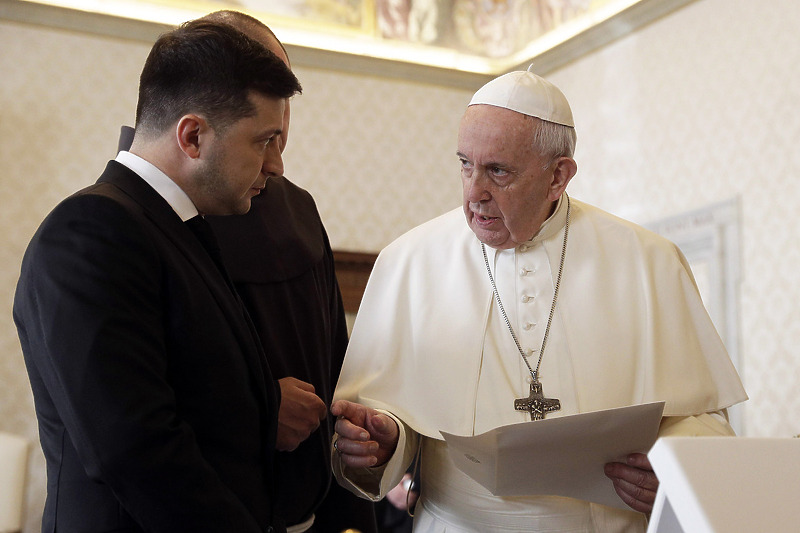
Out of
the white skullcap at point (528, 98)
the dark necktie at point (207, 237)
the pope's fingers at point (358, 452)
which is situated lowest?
the pope's fingers at point (358, 452)

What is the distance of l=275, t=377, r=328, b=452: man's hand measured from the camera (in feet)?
6.99

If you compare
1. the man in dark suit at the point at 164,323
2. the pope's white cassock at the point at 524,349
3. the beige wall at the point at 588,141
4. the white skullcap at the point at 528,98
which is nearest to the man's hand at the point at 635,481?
the pope's white cassock at the point at 524,349

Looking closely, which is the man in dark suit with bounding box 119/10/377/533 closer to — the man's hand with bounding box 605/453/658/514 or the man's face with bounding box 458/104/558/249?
the man's face with bounding box 458/104/558/249

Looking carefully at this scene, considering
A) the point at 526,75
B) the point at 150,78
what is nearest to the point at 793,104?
the point at 526,75

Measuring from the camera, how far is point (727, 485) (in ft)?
3.61

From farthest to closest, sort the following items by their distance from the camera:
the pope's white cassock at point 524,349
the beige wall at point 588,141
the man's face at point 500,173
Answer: the beige wall at point 588,141
the man's face at point 500,173
the pope's white cassock at point 524,349

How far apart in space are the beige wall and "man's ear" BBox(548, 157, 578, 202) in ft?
10.3

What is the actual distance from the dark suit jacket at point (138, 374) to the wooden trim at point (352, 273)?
5.68 metres

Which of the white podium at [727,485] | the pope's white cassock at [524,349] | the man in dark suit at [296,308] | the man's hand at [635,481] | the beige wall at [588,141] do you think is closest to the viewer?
the white podium at [727,485]

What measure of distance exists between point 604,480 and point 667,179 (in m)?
4.42

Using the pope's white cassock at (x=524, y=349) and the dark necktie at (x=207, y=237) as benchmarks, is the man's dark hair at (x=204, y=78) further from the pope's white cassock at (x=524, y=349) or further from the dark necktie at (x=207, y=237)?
the pope's white cassock at (x=524, y=349)

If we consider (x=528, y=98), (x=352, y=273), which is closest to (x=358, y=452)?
(x=528, y=98)

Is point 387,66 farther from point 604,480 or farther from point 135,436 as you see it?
point 135,436

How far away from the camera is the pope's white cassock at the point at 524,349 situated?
8.56 feet
